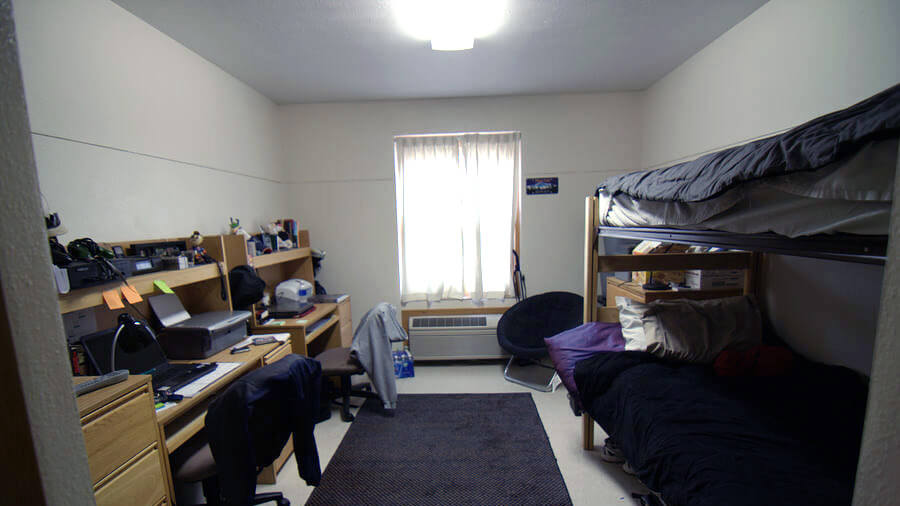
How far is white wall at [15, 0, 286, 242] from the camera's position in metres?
1.42

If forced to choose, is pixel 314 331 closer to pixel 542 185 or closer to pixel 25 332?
pixel 25 332

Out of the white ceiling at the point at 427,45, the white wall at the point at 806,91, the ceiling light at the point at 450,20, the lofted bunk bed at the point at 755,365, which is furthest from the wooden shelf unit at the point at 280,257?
the white wall at the point at 806,91

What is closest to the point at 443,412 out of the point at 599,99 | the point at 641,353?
the point at 641,353

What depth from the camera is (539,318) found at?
10.4 ft

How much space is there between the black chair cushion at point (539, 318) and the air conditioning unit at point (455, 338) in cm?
18

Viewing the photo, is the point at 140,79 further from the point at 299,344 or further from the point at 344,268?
the point at 344,268

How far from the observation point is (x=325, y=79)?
2.77 metres

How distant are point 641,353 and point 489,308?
1.72 metres

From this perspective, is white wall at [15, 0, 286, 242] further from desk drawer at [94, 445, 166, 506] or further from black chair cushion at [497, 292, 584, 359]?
black chair cushion at [497, 292, 584, 359]

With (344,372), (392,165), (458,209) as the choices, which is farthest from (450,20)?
(344,372)

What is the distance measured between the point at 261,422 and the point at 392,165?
103 inches

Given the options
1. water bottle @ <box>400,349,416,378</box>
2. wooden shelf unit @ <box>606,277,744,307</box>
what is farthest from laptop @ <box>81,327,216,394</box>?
wooden shelf unit @ <box>606,277,744,307</box>

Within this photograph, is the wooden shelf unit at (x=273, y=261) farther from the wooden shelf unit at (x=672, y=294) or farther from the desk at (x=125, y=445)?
the wooden shelf unit at (x=672, y=294)

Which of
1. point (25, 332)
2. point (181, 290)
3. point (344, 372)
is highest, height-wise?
point (25, 332)
